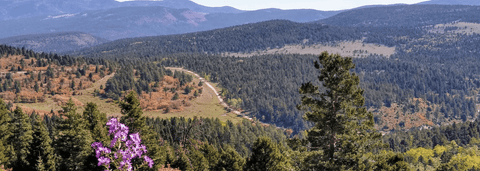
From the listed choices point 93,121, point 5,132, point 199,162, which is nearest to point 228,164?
point 199,162

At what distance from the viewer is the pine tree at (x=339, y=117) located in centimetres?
2766

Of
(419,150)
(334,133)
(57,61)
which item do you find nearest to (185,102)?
(57,61)

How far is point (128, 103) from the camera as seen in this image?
42062 millimetres

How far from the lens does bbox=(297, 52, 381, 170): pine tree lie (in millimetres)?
27656

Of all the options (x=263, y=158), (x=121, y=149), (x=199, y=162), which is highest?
(x=121, y=149)

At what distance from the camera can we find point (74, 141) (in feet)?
152

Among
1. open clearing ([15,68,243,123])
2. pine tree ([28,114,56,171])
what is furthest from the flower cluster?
open clearing ([15,68,243,123])

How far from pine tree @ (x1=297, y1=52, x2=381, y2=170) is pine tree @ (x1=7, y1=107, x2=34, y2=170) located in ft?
160

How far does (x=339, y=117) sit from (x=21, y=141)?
53978 mm

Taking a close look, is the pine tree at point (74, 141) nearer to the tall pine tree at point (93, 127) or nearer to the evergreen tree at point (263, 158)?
the tall pine tree at point (93, 127)

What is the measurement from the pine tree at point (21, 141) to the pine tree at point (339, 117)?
160 feet

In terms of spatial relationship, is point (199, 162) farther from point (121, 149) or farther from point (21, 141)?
point (121, 149)

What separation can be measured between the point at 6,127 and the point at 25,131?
9.45 feet

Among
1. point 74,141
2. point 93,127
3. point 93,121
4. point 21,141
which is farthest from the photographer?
point 21,141
